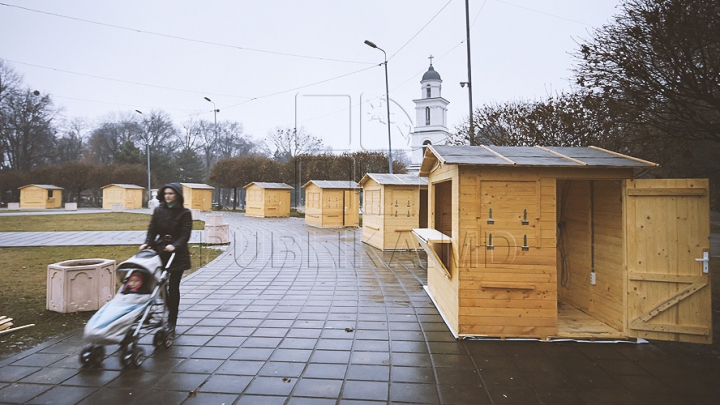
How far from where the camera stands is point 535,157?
18.5 feet

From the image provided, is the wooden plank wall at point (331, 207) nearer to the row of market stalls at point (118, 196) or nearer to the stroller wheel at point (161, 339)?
the stroller wheel at point (161, 339)

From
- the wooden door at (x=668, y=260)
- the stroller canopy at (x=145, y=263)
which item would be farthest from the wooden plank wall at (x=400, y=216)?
the stroller canopy at (x=145, y=263)

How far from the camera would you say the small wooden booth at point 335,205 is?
23344 mm

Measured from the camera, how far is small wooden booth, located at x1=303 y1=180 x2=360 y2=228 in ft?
76.6

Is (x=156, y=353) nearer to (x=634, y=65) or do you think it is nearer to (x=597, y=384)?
(x=597, y=384)

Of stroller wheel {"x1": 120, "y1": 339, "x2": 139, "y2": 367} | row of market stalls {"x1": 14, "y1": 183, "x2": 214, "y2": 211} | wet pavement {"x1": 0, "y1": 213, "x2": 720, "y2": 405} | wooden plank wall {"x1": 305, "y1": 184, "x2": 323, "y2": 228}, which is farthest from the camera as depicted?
row of market stalls {"x1": 14, "y1": 183, "x2": 214, "y2": 211}

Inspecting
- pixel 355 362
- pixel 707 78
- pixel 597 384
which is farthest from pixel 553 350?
pixel 707 78

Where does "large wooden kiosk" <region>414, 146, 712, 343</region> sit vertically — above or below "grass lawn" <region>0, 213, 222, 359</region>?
above

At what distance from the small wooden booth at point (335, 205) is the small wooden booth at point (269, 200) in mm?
7764

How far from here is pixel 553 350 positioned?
16.5 ft

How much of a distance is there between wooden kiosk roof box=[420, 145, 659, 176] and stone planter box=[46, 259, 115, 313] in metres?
5.77

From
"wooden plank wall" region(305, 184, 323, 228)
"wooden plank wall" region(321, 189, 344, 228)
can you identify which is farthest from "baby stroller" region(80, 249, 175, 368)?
"wooden plank wall" region(305, 184, 323, 228)

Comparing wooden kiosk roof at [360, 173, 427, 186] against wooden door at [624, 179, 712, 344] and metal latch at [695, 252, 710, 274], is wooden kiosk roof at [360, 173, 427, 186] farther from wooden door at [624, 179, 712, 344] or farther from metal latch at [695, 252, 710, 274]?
metal latch at [695, 252, 710, 274]

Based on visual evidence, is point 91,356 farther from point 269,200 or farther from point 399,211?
point 269,200
